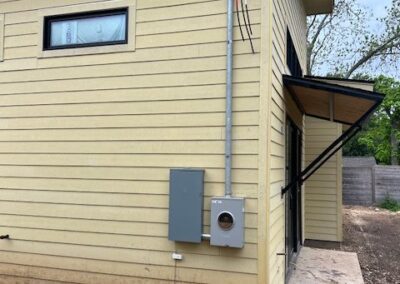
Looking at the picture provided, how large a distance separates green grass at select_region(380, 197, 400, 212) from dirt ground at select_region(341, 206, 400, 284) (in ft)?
1.28

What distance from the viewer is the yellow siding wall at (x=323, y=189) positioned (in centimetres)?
802

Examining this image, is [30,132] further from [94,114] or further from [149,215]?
[149,215]

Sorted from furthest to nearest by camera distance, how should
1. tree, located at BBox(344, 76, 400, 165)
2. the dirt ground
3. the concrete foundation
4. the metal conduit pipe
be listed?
tree, located at BBox(344, 76, 400, 165) < the dirt ground < the concrete foundation < the metal conduit pipe

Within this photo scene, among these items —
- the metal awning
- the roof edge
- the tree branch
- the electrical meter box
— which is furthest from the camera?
the tree branch

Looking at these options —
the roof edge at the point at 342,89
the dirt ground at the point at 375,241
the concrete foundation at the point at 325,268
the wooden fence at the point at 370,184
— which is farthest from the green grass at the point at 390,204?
the roof edge at the point at 342,89

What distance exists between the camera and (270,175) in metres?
3.59

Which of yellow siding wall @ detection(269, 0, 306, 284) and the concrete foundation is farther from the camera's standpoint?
the concrete foundation

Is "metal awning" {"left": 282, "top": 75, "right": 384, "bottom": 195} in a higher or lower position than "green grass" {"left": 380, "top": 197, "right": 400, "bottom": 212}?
higher

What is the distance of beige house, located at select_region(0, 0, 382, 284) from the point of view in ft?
11.5

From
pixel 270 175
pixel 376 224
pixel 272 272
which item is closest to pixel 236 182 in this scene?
pixel 270 175

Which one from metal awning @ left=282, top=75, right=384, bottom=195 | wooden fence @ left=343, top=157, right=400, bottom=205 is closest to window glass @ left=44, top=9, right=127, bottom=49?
metal awning @ left=282, top=75, right=384, bottom=195

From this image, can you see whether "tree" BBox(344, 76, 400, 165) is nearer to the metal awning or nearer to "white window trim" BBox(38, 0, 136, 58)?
the metal awning

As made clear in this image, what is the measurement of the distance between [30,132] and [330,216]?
5.92 m

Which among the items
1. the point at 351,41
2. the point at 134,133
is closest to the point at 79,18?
the point at 134,133
